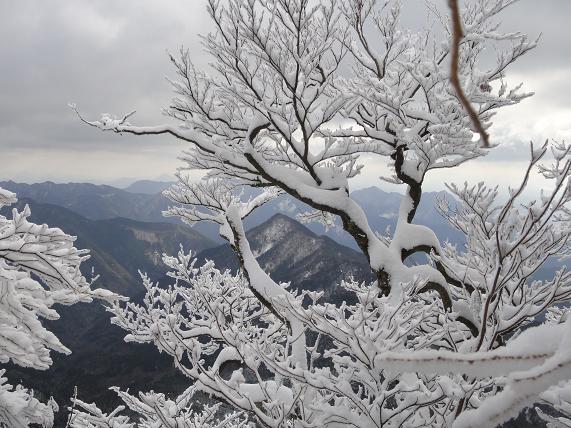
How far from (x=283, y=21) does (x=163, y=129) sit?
2303 mm

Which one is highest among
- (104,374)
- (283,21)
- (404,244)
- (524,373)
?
(283,21)

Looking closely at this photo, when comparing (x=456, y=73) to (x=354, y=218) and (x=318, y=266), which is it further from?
(x=318, y=266)

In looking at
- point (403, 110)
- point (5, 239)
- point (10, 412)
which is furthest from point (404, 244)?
point (10, 412)

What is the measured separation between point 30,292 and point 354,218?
4422mm

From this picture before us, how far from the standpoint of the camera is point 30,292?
4.93 metres

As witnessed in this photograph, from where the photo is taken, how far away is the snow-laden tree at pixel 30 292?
4.41m

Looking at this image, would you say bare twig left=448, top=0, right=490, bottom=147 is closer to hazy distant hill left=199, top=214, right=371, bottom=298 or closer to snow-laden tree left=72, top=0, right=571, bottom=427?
snow-laden tree left=72, top=0, right=571, bottom=427

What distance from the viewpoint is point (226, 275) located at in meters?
10.3

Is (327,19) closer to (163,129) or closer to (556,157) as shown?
(163,129)

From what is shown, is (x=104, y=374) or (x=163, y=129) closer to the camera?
(x=163, y=129)

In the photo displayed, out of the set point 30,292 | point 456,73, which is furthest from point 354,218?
point 456,73

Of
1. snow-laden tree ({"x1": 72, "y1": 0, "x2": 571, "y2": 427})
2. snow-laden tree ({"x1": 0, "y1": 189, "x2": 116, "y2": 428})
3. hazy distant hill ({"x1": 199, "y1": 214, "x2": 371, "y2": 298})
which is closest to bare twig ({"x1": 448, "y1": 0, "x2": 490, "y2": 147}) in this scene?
snow-laden tree ({"x1": 72, "y1": 0, "x2": 571, "y2": 427})

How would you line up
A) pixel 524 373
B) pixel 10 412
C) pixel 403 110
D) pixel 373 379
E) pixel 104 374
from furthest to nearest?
pixel 104 374, pixel 403 110, pixel 10 412, pixel 373 379, pixel 524 373

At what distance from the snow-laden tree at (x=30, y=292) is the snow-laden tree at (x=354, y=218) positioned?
1.18 metres
